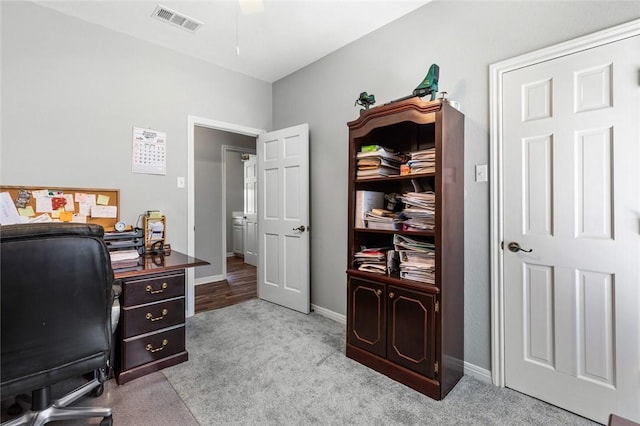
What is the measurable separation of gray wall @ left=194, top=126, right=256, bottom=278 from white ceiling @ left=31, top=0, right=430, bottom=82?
1640mm

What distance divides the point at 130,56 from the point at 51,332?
2.54m

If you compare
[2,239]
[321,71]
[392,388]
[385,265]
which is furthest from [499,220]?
[2,239]

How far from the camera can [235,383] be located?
1972 millimetres

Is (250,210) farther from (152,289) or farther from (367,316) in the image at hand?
(367,316)

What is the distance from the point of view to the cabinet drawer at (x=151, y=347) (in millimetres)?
1980

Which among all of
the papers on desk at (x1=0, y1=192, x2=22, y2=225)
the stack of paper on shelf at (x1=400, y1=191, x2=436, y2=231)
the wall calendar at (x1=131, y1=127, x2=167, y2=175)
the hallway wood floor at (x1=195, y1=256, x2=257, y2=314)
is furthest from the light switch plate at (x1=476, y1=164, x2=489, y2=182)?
the papers on desk at (x1=0, y1=192, x2=22, y2=225)

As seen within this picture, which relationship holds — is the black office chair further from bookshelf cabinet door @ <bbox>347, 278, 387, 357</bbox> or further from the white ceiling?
the white ceiling

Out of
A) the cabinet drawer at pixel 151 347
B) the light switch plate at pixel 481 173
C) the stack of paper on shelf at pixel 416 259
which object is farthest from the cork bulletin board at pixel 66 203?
the light switch plate at pixel 481 173

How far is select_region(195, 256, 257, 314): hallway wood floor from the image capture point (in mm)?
3570

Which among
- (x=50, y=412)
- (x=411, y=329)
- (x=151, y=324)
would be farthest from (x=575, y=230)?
(x=50, y=412)

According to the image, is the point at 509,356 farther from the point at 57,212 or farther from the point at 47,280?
the point at 57,212

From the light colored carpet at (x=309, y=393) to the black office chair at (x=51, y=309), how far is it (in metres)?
0.61

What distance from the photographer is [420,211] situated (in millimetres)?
1998

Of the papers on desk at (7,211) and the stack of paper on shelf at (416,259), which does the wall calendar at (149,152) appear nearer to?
the papers on desk at (7,211)
